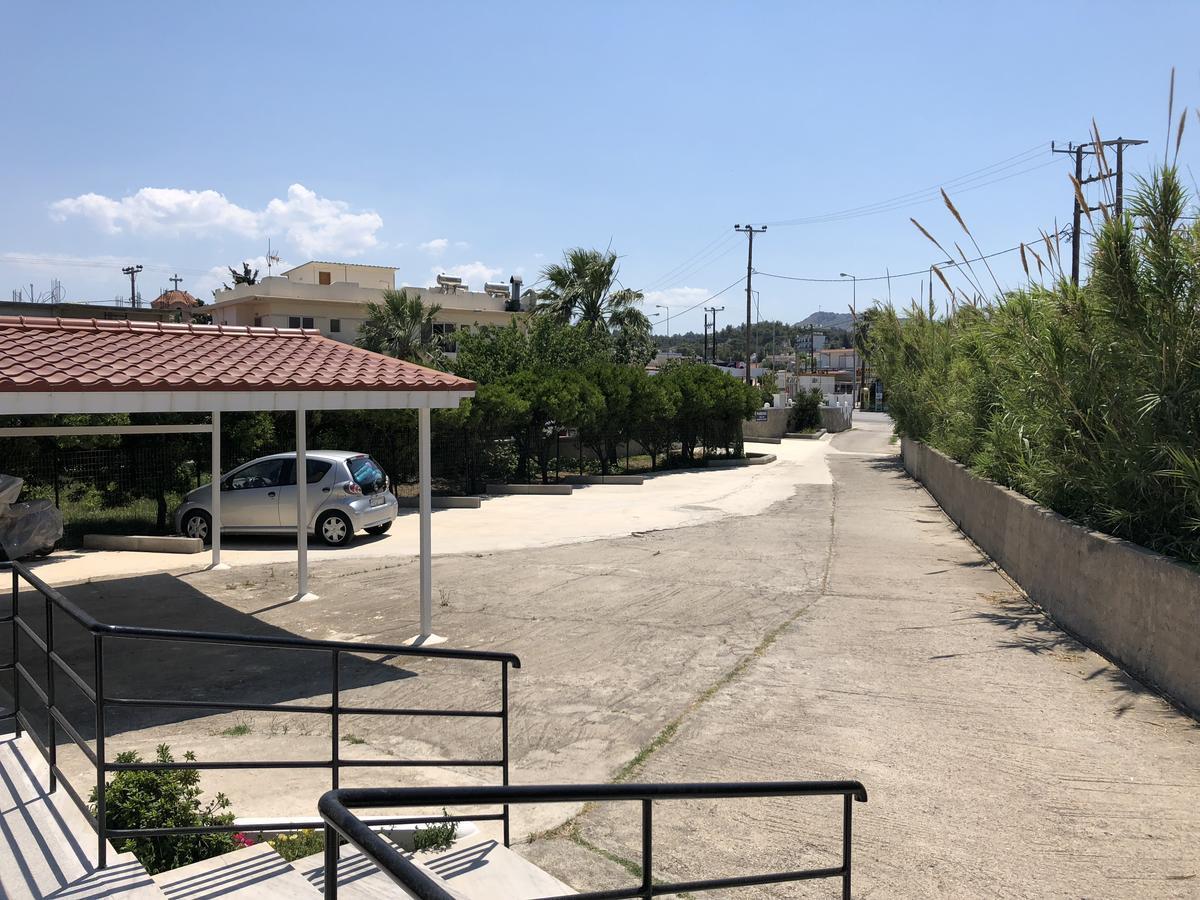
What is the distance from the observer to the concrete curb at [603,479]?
2814 centimetres

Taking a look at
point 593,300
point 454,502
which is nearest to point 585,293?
point 593,300

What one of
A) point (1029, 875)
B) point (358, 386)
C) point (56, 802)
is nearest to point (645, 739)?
point (1029, 875)

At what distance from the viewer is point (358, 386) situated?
9.36m

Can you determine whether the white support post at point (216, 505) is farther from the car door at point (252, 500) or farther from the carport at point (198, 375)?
the carport at point (198, 375)

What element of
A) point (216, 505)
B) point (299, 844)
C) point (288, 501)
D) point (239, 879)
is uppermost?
point (216, 505)

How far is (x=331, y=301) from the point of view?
50625 mm

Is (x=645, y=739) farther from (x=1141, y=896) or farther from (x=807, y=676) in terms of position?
(x=1141, y=896)

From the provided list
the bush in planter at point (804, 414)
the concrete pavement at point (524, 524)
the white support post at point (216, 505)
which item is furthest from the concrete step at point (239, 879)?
the bush in planter at point (804, 414)

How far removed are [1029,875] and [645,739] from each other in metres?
2.76

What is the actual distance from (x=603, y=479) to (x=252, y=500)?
13.6 meters

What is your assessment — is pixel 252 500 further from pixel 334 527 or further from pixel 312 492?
pixel 334 527

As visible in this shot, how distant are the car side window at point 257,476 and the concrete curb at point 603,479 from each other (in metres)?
12.3

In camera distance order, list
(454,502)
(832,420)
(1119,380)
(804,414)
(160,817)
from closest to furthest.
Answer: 1. (160,817)
2. (1119,380)
3. (454,502)
4. (804,414)
5. (832,420)

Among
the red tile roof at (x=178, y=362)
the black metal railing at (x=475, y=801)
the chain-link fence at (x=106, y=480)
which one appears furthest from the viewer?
the chain-link fence at (x=106, y=480)
